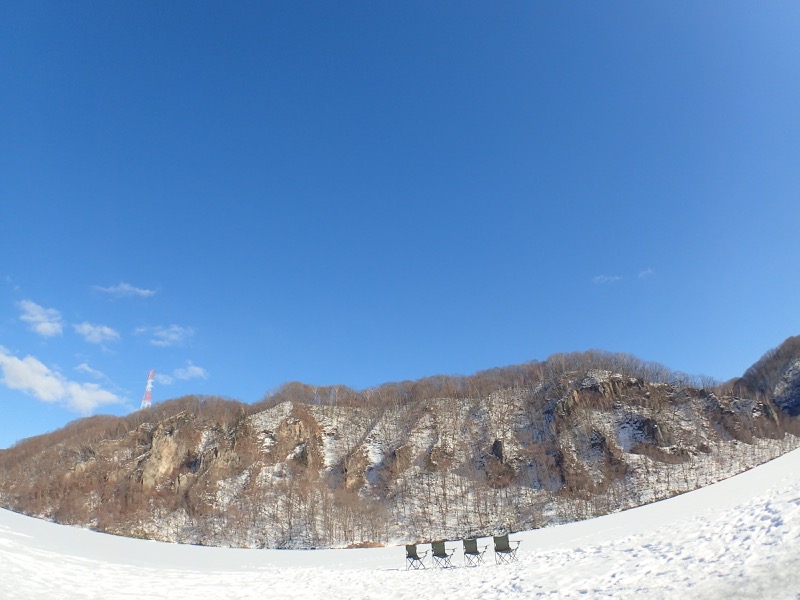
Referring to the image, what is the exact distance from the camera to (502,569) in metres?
13.8

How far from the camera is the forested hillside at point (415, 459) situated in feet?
176

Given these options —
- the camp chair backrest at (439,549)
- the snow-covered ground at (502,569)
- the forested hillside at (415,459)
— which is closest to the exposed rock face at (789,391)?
the forested hillside at (415,459)

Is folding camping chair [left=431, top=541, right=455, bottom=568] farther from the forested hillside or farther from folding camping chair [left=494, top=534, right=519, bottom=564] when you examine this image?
the forested hillside

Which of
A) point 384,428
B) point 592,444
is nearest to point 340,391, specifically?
point 384,428

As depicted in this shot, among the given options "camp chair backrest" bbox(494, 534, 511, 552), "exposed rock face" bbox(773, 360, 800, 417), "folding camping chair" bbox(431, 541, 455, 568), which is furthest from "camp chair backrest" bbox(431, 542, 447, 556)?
"exposed rock face" bbox(773, 360, 800, 417)

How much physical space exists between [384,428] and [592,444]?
3529 cm

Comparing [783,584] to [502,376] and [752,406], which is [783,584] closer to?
[752,406]

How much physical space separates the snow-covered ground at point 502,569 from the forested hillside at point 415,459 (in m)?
33.9

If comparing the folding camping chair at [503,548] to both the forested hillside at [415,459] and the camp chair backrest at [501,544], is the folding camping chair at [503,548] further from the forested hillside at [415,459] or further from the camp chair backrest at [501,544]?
the forested hillside at [415,459]

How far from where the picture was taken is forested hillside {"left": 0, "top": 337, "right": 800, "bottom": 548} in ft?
176

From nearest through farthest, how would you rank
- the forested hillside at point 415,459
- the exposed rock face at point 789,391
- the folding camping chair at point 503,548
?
the folding camping chair at point 503,548 < the forested hillside at point 415,459 < the exposed rock face at point 789,391

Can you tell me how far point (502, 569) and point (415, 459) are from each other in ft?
191

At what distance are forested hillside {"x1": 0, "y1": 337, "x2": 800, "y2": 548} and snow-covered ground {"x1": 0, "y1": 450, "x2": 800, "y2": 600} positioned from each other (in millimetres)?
33863

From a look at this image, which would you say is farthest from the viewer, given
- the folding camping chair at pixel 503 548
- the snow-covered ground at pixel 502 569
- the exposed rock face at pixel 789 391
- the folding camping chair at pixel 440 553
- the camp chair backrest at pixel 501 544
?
the exposed rock face at pixel 789 391
